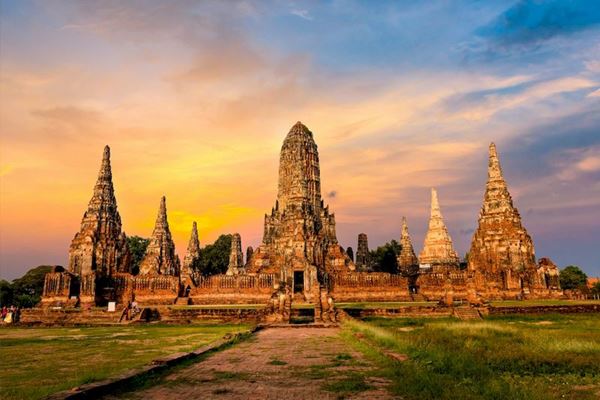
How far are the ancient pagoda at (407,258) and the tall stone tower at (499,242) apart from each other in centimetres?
1427

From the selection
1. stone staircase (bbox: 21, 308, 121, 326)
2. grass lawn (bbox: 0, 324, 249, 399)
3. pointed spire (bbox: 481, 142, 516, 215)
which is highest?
pointed spire (bbox: 481, 142, 516, 215)

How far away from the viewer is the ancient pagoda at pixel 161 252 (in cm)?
6222

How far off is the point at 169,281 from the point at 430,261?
168 ft

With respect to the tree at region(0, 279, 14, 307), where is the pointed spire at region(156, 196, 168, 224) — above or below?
above

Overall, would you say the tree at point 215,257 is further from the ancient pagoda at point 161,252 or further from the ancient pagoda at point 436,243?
the ancient pagoda at point 436,243

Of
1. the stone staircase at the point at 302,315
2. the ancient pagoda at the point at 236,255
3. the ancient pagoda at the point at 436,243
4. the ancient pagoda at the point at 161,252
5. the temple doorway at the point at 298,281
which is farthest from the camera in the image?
the ancient pagoda at the point at 436,243

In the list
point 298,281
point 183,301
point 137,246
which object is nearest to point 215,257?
point 137,246

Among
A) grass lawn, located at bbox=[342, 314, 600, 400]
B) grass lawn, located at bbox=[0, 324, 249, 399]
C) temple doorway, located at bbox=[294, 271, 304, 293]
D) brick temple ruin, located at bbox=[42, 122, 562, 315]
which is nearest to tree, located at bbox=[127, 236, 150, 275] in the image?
brick temple ruin, located at bbox=[42, 122, 562, 315]

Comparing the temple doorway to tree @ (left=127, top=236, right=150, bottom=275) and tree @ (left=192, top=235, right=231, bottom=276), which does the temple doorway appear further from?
tree @ (left=127, top=236, right=150, bottom=275)

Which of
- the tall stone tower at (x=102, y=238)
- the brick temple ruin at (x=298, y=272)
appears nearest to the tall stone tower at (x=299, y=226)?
the brick temple ruin at (x=298, y=272)

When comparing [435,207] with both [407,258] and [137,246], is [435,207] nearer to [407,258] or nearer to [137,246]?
[407,258]

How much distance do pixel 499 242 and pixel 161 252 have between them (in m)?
41.1

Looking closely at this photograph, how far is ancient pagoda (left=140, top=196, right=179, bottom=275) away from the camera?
62.2 metres

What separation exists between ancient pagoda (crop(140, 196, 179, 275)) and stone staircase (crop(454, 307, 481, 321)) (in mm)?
42741
